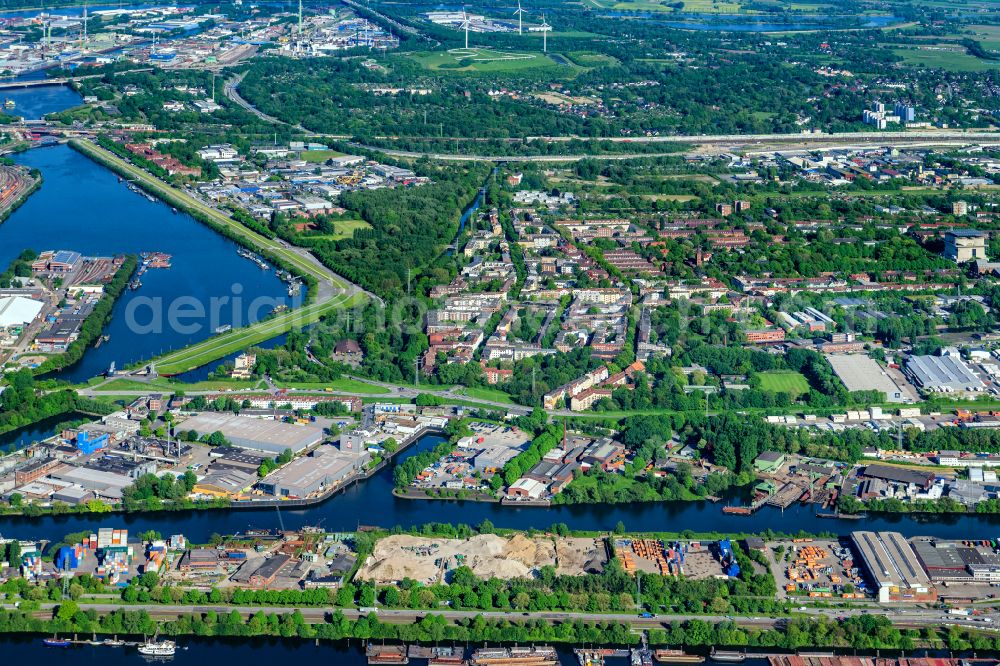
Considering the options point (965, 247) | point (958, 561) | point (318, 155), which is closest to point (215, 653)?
point (958, 561)

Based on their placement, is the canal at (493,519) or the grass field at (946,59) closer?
the canal at (493,519)

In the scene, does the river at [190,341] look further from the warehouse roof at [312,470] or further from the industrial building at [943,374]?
the industrial building at [943,374]

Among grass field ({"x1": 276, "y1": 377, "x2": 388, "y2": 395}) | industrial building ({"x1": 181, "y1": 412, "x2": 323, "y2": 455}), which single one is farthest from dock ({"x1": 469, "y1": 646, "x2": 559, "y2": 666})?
grass field ({"x1": 276, "y1": 377, "x2": 388, "y2": 395})

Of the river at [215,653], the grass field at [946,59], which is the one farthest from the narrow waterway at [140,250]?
the grass field at [946,59]

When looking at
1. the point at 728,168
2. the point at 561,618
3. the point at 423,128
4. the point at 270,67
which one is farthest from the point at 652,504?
the point at 270,67

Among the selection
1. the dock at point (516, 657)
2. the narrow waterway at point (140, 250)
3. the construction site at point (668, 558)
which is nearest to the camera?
the dock at point (516, 657)

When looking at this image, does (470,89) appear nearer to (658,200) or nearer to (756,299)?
(658,200)
